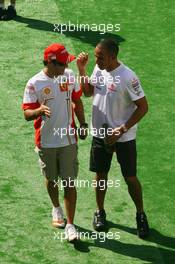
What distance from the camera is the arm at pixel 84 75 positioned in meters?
7.83

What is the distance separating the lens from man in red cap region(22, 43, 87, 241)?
25.2 ft

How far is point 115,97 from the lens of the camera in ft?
25.7

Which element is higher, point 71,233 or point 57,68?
point 57,68

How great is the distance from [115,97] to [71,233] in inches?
55.4

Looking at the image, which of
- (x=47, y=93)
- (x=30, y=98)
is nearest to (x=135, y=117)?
(x=47, y=93)

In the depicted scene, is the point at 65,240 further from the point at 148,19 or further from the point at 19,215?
the point at 148,19

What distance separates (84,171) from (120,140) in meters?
1.44

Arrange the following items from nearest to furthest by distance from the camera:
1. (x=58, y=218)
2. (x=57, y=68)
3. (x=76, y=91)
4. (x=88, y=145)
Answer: (x=57, y=68) → (x=76, y=91) → (x=58, y=218) → (x=88, y=145)

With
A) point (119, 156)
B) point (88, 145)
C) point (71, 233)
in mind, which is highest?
point (119, 156)

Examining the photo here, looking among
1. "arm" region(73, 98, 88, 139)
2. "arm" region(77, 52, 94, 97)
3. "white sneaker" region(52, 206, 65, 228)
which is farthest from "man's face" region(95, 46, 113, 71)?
"white sneaker" region(52, 206, 65, 228)

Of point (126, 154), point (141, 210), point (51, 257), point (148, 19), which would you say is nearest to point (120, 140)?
point (126, 154)

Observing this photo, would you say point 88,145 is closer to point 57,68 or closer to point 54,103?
point 54,103

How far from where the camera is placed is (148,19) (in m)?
12.6

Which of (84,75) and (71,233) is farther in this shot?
(71,233)
